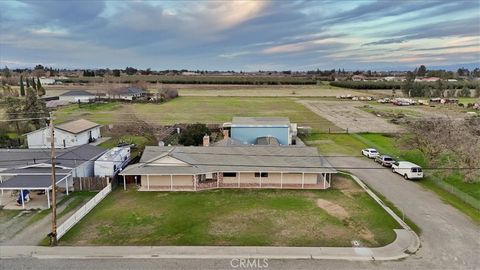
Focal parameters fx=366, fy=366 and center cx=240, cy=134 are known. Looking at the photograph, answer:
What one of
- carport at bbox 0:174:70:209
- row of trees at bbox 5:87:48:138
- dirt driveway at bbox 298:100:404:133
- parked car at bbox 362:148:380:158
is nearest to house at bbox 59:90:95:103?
row of trees at bbox 5:87:48:138

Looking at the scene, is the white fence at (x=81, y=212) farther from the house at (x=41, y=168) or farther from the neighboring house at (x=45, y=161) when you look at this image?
the neighboring house at (x=45, y=161)

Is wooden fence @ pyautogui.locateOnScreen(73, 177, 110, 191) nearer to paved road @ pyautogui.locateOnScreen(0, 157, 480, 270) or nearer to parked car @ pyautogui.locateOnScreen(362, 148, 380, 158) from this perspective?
paved road @ pyautogui.locateOnScreen(0, 157, 480, 270)

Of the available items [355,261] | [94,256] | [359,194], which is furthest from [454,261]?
[94,256]

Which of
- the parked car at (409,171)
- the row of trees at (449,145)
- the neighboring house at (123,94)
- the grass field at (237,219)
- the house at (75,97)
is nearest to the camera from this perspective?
the grass field at (237,219)

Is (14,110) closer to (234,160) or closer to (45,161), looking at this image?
(45,161)

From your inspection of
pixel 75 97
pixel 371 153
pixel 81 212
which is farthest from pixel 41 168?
pixel 75 97

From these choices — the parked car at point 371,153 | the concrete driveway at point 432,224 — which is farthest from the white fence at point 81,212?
the parked car at point 371,153
